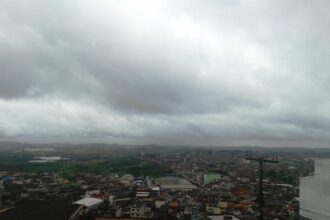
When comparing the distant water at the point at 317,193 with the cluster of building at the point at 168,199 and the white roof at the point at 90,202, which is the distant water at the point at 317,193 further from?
the white roof at the point at 90,202

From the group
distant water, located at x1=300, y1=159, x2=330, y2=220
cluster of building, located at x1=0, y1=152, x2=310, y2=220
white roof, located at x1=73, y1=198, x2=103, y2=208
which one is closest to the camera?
distant water, located at x1=300, y1=159, x2=330, y2=220

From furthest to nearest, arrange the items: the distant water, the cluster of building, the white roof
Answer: the white roof
the cluster of building
the distant water

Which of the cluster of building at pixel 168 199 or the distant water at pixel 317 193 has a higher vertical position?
the distant water at pixel 317 193

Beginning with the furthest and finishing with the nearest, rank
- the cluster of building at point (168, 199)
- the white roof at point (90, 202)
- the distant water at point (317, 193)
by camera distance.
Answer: the white roof at point (90, 202) → the cluster of building at point (168, 199) → the distant water at point (317, 193)

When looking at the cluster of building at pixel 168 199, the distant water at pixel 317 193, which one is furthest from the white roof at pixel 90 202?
the distant water at pixel 317 193

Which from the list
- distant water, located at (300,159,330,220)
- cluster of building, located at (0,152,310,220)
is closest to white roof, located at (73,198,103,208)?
cluster of building, located at (0,152,310,220)

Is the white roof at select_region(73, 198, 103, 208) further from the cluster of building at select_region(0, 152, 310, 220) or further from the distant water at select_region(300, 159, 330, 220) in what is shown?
the distant water at select_region(300, 159, 330, 220)

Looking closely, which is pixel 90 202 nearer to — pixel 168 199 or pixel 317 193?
pixel 168 199

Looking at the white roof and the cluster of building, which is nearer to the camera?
the cluster of building

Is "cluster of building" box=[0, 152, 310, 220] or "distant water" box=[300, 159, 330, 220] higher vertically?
"distant water" box=[300, 159, 330, 220]
